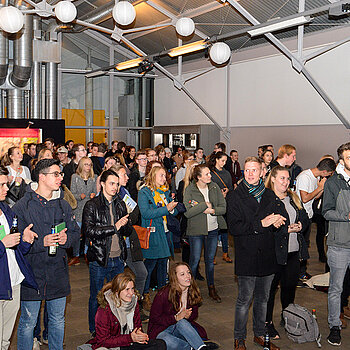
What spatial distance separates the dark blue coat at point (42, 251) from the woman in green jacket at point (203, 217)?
2.31m

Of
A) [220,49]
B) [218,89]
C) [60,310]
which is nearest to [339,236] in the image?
[60,310]

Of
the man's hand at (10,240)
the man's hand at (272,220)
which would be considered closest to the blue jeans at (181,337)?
the man's hand at (272,220)

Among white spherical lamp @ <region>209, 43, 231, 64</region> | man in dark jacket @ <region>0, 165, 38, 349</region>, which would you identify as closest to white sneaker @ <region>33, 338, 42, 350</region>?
man in dark jacket @ <region>0, 165, 38, 349</region>

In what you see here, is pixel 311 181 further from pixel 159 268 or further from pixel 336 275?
pixel 159 268

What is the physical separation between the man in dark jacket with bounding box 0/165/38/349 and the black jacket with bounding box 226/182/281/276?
171 centimetres

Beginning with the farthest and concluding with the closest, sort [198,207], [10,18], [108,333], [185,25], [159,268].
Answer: [185,25], [10,18], [198,207], [159,268], [108,333]

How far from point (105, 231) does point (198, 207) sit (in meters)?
1.71

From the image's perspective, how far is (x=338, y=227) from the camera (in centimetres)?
458

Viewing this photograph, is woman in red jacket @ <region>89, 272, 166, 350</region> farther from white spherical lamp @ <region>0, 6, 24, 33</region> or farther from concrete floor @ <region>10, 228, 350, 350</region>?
white spherical lamp @ <region>0, 6, 24, 33</region>

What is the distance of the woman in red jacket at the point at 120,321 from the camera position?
3.86 meters

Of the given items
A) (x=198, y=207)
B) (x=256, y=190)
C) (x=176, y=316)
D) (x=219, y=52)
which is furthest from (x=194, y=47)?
(x=176, y=316)

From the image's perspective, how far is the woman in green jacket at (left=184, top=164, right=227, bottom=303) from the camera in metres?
5.88

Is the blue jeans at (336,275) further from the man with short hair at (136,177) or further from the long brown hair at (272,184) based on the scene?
the man with short hair at (136,177)

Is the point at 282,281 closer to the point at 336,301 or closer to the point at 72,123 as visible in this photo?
the point at 336,301
